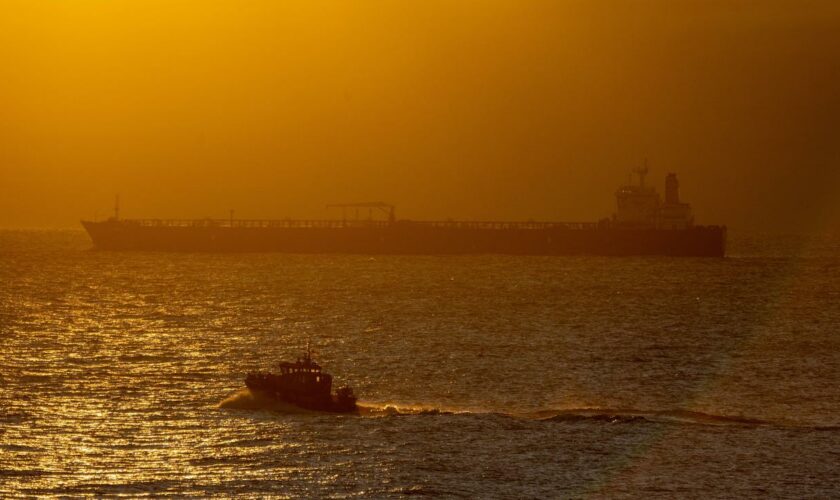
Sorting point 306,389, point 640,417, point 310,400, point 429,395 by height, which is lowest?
point 640,417

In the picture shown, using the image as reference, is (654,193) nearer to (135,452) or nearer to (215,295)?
(215,295)

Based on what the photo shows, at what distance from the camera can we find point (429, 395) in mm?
44656

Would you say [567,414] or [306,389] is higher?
[306,389]

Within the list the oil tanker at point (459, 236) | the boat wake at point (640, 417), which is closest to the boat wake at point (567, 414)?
the boat wake at point (640, 417)

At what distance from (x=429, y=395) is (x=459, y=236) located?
125 m

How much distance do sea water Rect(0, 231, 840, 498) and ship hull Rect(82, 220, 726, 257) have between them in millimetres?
59735

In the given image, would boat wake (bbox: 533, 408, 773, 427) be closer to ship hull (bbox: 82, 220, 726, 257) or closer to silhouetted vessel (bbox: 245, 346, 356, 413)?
silhouetted vessel (bbox: 245, 346, 356, 413)

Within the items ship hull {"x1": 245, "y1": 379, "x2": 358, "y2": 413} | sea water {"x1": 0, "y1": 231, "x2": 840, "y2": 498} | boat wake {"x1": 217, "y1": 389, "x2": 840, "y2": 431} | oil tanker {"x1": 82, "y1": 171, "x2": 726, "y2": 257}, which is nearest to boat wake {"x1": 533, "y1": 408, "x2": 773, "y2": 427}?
boat wake {"x1": 217, "y1": 389, "x2": 840, "y2": 431}

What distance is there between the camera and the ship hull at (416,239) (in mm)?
158125

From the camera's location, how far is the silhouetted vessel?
1583 inches

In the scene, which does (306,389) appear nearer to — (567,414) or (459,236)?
(567,414)

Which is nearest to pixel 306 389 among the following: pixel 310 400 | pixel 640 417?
pixel 310 400

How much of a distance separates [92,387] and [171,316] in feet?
104

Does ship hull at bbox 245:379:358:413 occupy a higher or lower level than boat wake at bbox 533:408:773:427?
higher
